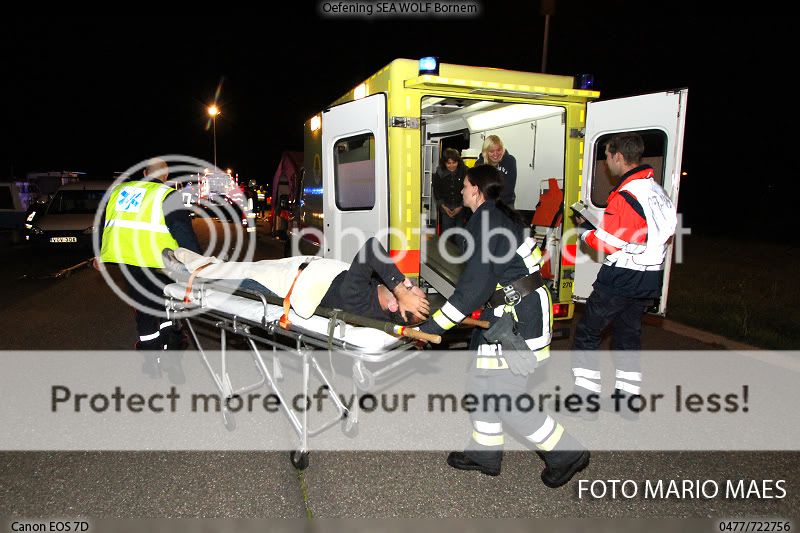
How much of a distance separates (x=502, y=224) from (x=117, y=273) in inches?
359

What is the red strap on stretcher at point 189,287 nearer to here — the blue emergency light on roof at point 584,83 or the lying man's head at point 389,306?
the lying man's head at point 389,306

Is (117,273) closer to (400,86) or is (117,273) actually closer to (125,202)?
(125,202)

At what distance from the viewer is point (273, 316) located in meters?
3.37

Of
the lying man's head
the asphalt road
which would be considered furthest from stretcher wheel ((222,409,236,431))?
the lying man's head

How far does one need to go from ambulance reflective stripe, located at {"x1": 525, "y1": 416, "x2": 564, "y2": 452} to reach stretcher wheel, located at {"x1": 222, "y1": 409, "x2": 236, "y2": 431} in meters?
2.01

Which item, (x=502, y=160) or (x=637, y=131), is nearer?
(x=637, y=131)

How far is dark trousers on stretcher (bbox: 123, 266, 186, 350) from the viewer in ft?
14.8

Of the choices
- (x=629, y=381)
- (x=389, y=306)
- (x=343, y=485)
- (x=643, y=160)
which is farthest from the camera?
(x=643, y=160)

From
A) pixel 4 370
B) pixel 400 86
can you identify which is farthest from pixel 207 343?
pixel 400 86

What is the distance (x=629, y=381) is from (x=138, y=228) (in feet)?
12.8

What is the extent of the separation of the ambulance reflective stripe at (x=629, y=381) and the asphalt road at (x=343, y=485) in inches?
21.7

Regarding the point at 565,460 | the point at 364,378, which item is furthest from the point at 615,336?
the point at 364,378

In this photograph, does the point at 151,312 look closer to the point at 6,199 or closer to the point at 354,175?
the point at 354,175

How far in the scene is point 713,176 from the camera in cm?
3175
